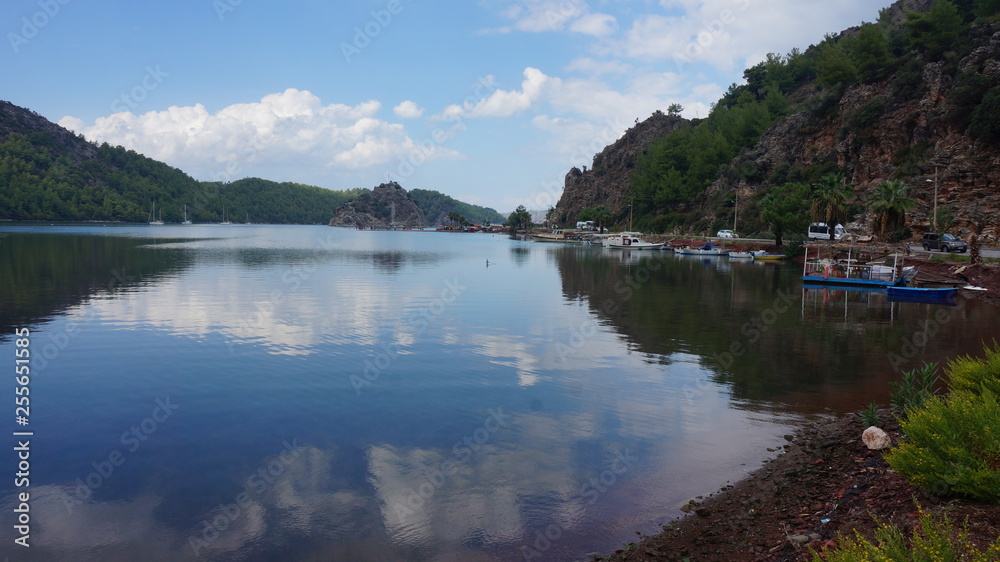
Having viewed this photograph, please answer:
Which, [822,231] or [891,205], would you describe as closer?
[891,205]

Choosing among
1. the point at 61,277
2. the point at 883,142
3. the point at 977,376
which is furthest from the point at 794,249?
the point at 61,277

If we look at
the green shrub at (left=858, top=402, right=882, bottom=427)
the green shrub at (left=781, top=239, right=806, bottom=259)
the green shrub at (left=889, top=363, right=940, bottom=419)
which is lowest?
the green shrub at (left=858, top=402, right=882, bottom=427)

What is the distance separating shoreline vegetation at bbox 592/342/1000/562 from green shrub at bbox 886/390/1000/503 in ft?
0.05

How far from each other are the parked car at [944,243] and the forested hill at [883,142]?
4344mm

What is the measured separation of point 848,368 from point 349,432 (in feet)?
63.1

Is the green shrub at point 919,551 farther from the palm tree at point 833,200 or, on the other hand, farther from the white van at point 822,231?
the white van at point 822,231

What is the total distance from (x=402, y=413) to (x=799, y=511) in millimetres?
10827

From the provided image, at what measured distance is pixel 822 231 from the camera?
8550 cm

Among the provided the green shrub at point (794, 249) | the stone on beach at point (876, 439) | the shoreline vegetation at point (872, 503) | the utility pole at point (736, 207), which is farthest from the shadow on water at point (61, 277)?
the utility pole at point (736, 207)

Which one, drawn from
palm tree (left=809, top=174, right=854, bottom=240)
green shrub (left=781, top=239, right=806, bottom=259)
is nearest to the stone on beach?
palm tree (left=809, top=174, right=854, bottom=240)

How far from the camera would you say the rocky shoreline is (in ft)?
28.9

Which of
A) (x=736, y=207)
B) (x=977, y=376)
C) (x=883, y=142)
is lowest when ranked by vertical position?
(x=977, y=376)

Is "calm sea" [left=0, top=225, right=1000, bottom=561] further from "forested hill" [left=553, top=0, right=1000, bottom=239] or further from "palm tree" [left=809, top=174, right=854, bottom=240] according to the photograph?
"forested hill" [left=553, top=0, right=1000, bottom=239]

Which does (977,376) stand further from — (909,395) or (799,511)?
(799,511)
